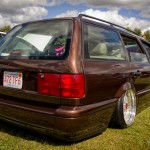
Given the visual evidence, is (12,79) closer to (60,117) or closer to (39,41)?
(39,41)

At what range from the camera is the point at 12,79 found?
3.22 m

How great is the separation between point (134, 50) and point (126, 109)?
1326 mm

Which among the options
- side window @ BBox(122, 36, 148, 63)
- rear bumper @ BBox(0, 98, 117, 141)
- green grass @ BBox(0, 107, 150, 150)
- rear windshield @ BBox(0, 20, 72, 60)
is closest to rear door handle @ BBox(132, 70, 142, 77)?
side window @ BBox(122, 36, 148, 63)

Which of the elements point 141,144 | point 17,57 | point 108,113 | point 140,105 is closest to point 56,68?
point 17,57

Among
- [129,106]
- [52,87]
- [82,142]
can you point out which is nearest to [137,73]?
[129,106]

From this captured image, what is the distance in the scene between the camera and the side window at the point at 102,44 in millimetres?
3300

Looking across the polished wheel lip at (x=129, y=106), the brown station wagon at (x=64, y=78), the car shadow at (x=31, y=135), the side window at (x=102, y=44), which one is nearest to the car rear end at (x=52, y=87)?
the brown station wagon at (x=64, y=78)

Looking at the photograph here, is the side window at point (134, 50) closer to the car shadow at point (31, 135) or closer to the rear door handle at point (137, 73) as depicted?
the rear door handle at point (137, 73)

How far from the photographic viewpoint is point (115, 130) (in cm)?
404

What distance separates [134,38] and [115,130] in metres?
1.81

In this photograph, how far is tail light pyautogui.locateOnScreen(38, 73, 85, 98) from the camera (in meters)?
2.91

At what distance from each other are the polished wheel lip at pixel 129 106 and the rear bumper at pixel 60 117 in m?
0.76

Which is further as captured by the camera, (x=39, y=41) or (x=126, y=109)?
(x=126, y=109)

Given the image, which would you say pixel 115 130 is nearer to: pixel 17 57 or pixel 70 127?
pixel 70 127
